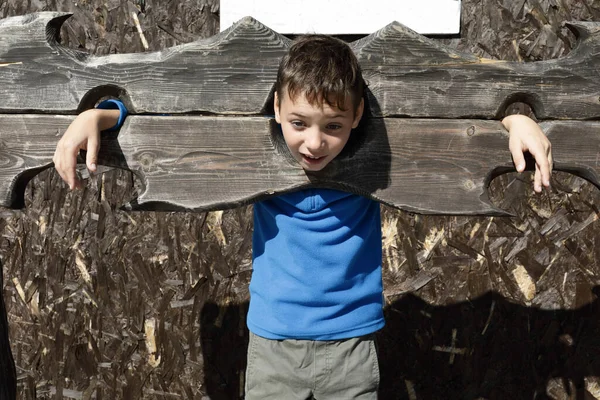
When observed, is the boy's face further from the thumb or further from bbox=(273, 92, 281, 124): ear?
the thumb

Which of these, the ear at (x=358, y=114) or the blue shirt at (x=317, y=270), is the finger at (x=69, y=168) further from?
the ear at (x=358, y=114)

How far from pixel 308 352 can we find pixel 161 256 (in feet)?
3.63

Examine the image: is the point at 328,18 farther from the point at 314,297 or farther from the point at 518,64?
the point at 314,297

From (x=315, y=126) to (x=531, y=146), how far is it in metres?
0.50

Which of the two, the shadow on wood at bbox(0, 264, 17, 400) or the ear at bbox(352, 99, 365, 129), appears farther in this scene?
the shadow on wood at bbox(0, 264, 17, 400)

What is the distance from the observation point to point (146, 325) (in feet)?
10.5

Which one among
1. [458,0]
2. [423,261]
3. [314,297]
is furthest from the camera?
[423,261]

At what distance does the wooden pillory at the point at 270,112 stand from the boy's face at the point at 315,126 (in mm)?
93

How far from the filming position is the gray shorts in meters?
2.19

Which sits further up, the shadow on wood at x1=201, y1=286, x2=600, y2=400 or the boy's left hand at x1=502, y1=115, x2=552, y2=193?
the boy's left hand at x1=502, y1=115, x2=552, y2=193

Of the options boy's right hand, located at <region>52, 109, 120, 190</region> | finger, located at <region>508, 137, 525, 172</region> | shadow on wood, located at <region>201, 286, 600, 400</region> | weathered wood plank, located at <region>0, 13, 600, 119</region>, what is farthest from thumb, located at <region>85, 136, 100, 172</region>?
shadow on wood, located at <region>201, 286, 600, 400</region>

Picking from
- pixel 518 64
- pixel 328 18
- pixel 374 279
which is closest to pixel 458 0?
pixel 328 18

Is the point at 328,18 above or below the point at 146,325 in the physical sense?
above

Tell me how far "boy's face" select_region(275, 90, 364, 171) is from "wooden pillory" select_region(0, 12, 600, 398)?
93 millimetres
